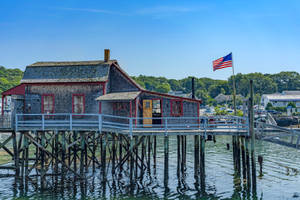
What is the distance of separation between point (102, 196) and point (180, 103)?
31.7 feet

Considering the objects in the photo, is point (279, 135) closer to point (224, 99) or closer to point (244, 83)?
point (224, 99)

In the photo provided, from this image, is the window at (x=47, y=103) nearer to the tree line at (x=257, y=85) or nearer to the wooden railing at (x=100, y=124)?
the wooden railing at (x=100, y=124)

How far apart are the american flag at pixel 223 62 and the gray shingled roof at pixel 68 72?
9059mm

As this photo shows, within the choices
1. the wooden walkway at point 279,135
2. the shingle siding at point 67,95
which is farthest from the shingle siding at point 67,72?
the wooden walkway at point 279,135

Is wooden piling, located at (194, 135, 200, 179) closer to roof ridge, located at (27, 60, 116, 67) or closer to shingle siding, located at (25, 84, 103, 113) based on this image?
shingle siding, located at (25, 84, 103, 113)

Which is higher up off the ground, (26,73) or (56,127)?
(26,73)

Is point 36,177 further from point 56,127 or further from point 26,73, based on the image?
point 26,73

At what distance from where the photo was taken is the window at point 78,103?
2794 centimetres

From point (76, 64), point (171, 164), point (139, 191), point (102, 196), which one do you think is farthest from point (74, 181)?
point (171, 164)

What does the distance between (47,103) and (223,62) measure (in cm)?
1491

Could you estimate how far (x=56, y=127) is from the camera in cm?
2539

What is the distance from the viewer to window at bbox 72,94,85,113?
91.7ft

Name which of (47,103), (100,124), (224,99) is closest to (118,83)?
(47,103)

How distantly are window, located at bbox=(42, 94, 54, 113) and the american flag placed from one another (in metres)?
14.1
